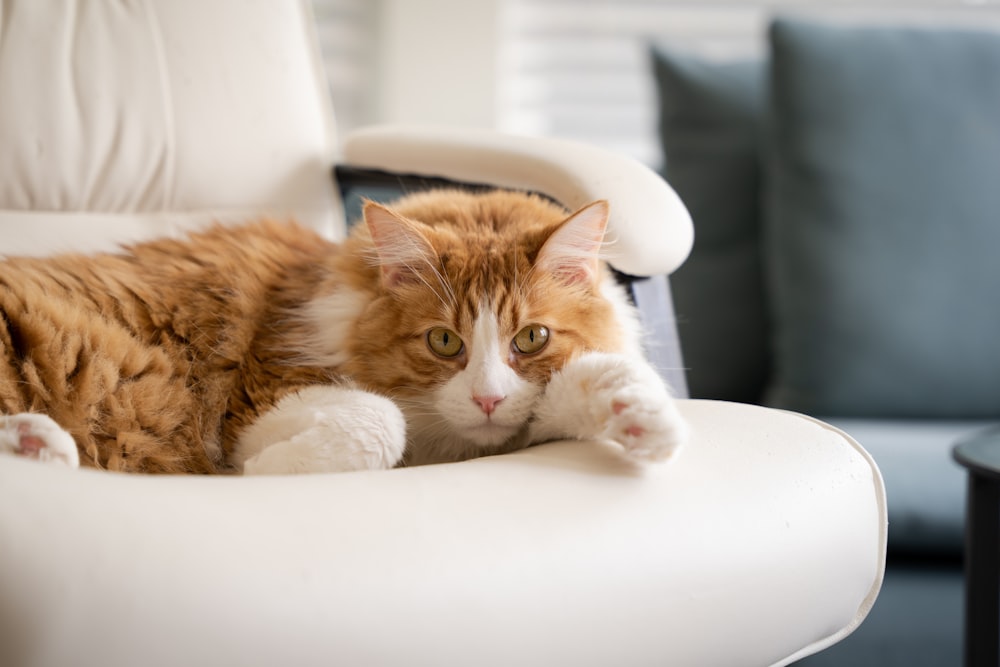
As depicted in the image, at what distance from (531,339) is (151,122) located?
0.77m

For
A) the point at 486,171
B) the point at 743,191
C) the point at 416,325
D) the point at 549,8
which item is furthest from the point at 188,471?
the point at 549,8

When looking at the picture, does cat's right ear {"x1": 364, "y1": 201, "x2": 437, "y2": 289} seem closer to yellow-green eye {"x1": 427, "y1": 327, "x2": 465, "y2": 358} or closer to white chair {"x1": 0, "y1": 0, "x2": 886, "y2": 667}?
yellow-green eye {"x1": 427, "y1": 327, "x2": 465, "y2": 358}

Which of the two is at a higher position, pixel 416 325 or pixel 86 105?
pixel 86 105

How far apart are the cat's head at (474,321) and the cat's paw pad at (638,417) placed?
0.14 m

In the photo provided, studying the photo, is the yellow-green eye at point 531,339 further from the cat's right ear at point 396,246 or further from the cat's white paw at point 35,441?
the cat's white paw at point 35,441

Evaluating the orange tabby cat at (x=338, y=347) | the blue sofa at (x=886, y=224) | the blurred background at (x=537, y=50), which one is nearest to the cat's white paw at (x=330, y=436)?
the orange tabby cat at (x=338, y=347)

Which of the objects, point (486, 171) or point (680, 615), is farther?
point (486, 171)

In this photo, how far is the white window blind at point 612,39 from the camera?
8.62 ft

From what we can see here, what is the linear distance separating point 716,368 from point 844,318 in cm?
32

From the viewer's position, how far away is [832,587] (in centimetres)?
84

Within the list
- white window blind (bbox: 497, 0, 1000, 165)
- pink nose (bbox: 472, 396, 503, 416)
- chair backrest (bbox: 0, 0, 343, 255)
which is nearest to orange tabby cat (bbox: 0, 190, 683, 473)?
pink nose (bbox: 472, 396, 503, 416)

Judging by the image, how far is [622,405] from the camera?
2.73 ft

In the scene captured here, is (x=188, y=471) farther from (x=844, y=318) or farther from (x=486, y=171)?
(x=844, y=318)

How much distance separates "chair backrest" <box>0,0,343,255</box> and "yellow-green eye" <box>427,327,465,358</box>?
18.9 inches
